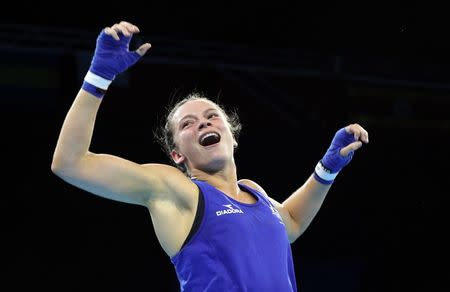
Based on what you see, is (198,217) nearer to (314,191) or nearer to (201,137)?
(201,137)

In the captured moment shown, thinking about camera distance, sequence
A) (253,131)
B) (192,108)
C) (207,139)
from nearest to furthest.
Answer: (207,139), (192,108), (253,131)

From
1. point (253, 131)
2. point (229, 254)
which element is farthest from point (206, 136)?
point (253, 131)

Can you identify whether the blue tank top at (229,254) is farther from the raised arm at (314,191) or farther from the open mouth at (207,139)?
the raised arm at (314,191)

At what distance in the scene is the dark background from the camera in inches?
186

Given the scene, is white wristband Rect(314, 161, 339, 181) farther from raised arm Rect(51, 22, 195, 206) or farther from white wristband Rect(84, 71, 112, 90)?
white wristband Rect(84, 71, 112, 90)

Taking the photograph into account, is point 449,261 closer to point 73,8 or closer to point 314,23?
point 314,23

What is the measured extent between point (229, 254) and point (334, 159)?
91cm

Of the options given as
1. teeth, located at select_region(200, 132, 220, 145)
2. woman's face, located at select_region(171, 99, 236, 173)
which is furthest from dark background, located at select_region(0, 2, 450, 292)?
teeth, located at select_region(200, 132, 220, 145)

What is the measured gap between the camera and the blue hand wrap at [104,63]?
7.11 feet

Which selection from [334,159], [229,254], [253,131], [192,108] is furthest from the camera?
[253,131]

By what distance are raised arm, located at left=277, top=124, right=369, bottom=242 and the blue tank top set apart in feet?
1.89

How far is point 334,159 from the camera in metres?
3.07

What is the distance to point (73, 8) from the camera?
14.7 feet

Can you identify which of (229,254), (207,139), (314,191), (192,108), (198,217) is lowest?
(229,254)
